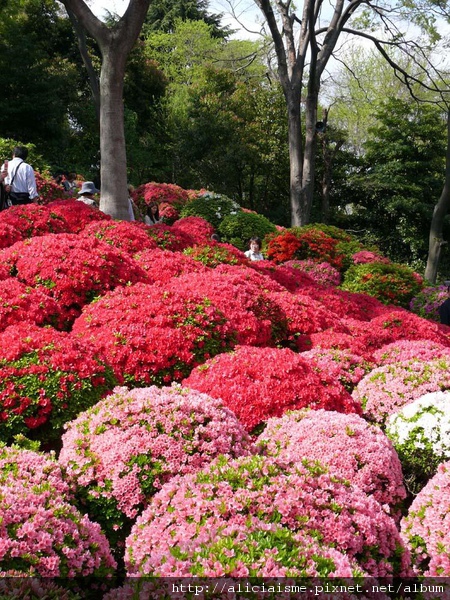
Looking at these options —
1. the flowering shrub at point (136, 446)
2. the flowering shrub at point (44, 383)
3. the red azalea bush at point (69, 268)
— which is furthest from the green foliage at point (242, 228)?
the flowering shrub at point (136, 446)

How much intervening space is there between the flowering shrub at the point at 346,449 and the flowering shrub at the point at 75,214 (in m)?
4.65

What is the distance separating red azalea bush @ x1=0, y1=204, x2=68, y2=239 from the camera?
21.0 ft

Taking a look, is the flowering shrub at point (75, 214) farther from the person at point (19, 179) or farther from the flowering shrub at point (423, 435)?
the flowering shrub at point (423, 435)

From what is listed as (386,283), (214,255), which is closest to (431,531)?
(214,255)

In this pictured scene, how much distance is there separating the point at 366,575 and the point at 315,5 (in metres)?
17.7

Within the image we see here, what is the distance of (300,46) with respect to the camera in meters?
16.1

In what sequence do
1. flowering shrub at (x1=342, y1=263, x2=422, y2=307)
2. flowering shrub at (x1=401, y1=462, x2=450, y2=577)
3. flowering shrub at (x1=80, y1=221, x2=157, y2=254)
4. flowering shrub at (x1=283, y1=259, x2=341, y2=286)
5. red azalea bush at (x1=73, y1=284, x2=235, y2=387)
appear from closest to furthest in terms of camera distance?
flowering shrub at (x1=401, y1=462, x2=450, y2=577) → red azalea bush at (x1=73, y1=284, x2=235, y2=387) → flowering shrub at (x1=80, y1=221, x2=157, y2=254) → flowering shrub at (x1=342, y1=263, x2=422, y2=307) → flowering shrub at (x1=283, y1=259, x2=341, y2=286)

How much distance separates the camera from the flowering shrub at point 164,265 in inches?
A: 231

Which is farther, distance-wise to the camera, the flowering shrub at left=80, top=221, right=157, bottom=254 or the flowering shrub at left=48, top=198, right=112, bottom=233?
the flowering shrub at left=48, top=198, right=112, bottom=233

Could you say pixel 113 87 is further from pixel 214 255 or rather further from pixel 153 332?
pixel 153 332

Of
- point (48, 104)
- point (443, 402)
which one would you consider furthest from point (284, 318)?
point (48, 104)

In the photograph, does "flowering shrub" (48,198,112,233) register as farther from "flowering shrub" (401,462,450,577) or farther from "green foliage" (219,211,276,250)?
"green foliage" (219,211,276,250)

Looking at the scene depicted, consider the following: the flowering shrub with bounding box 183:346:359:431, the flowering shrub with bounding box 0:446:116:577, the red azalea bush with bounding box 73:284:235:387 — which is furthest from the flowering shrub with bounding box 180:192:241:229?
the flowering shrub with bounding box 0:446:116:577

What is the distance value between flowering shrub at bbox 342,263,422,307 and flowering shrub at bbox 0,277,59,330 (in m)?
7.80
